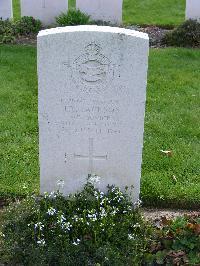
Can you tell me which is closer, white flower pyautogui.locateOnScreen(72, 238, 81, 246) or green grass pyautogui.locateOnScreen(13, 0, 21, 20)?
white flower pyautogui.locateOnScreen(72, 238, 81, 246)

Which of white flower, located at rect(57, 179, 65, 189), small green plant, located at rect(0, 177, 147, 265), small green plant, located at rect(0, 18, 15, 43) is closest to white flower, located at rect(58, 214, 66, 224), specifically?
small green plant, located at rect(0, 177, 147, 265)

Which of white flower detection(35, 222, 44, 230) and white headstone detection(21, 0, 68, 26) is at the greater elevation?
white headstone detection(21, 0, 68, 26)

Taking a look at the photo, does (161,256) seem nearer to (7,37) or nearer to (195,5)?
(7,37)

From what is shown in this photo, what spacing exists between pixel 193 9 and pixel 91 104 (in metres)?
6.70

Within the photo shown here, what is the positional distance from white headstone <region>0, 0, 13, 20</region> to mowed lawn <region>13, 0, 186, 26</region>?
1.40 m

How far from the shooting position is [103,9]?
10.9 meters

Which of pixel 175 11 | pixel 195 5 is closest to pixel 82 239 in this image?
pixel 195 5

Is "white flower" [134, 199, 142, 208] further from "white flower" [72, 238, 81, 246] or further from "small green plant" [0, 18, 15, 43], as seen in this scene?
"small green plant" [0, 18, 15, 43]

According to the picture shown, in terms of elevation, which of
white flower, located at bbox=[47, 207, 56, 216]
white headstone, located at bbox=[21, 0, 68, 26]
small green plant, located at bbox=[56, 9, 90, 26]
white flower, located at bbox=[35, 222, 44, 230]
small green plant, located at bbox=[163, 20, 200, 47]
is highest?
white headstone, located at bbox=[21, 0, 68, 26]

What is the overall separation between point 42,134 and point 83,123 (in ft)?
1.18

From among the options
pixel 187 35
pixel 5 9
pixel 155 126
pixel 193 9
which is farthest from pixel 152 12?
pixel 155 126

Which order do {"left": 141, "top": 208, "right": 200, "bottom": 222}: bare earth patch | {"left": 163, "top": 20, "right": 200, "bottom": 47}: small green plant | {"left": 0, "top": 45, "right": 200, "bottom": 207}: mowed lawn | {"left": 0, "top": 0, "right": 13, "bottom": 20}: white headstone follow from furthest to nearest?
1. {"left": 0, "top": 0, "right": 13, "bottom": 20}: white headstone
2. {"left": 163, "top": 20, "right": 200, "bottom": 47}: small green plant
3. {"left": 0, "top": 45, "right": 200, "bottom": 207}: mowed lawn
4. {"left": 141, "top": 208, "right": 200, "bottom": 222}: bare earth patch

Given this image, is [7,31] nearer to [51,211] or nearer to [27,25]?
[27,25]

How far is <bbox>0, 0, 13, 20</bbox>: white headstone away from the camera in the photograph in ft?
34.8
